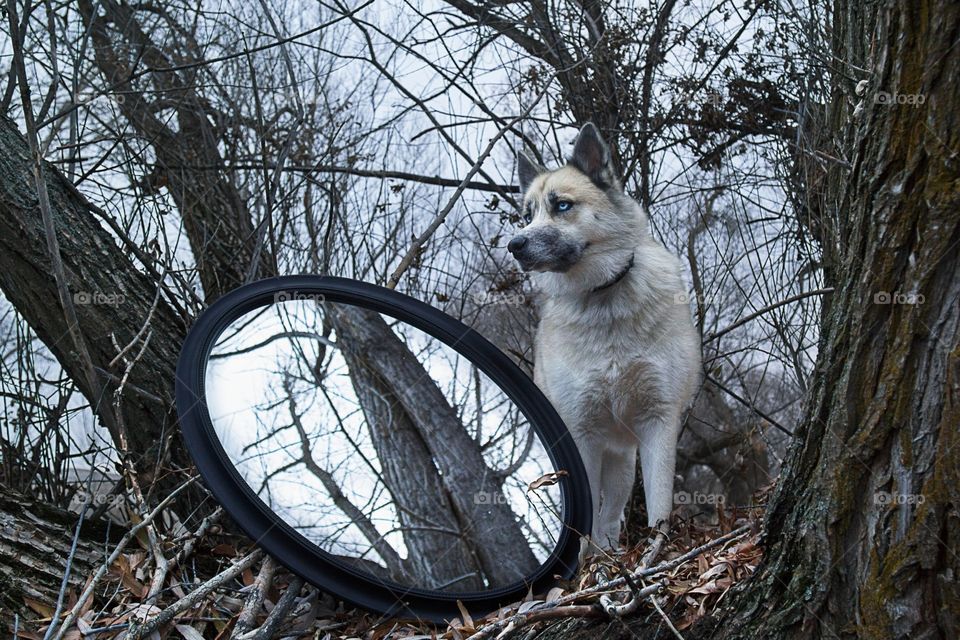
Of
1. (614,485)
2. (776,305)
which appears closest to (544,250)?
(614,485)

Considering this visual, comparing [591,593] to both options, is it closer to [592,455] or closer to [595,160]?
[592,455]

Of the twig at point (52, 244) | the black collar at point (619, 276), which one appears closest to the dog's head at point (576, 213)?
the black collar at point (619, 276)

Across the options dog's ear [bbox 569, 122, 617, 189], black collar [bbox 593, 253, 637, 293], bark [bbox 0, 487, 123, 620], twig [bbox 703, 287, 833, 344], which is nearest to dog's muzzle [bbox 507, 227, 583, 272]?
black collar [bbox 593, 253, 637, 293]

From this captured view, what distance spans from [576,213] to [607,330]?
1.75 feet

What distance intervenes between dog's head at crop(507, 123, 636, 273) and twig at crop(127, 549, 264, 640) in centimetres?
162

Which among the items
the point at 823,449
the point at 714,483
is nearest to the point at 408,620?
the point at 823,449

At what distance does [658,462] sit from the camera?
3.71m

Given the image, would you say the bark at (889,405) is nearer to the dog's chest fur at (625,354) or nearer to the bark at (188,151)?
the dog's chest fur at (625,354)

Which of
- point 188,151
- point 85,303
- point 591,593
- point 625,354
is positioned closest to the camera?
point 591,593

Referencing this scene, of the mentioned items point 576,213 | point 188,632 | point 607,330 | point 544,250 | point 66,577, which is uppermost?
point 576,213

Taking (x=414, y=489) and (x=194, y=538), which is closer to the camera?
(x=194, y=538)

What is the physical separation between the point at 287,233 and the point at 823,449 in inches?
142

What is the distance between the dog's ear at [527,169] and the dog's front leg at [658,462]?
1.28 metres

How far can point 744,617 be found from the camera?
91.0 inches
